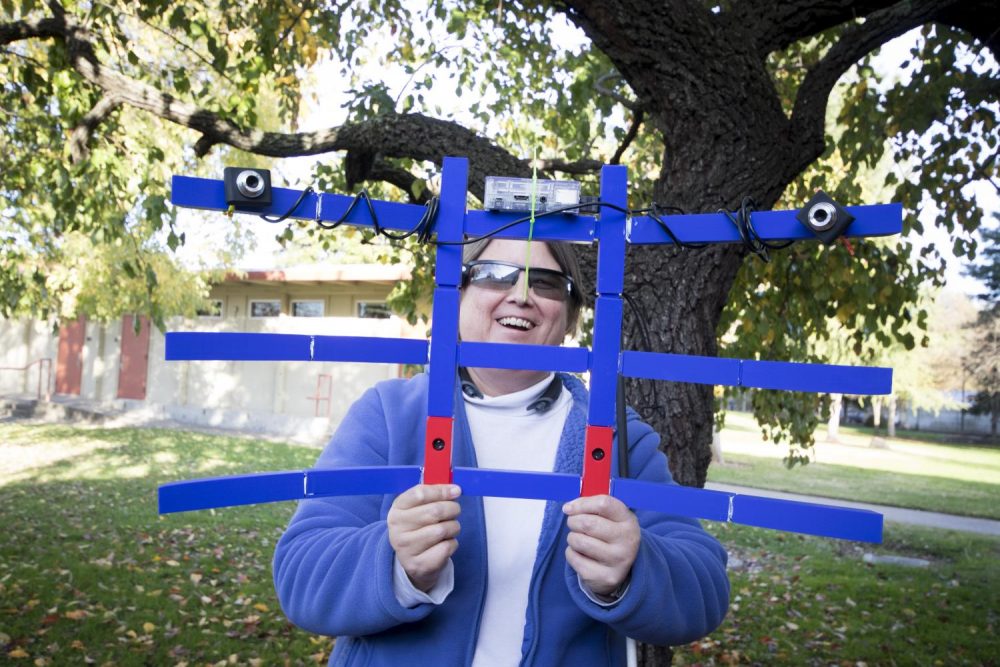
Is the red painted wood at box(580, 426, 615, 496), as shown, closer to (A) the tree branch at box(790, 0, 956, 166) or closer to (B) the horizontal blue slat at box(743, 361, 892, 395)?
(B) the horizontal blue slat at box(743, 361, 892, 395)

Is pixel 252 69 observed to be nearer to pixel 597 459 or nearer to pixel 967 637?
pixel 597 459

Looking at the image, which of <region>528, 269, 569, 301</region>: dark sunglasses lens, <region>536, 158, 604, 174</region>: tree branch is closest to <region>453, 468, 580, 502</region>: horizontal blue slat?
<region>528, 269, 569, 301</region>: dark sunglasses lens

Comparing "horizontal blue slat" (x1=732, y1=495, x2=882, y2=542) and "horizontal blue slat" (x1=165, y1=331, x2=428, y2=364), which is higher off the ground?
"horizontal blue slat" (x1=165, y1=331, x2=428, y2=364)

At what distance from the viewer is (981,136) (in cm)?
518

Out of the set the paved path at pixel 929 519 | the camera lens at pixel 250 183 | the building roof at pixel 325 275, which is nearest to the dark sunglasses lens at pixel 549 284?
the camera lens at pixel 250 183

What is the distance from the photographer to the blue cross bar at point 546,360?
140cm

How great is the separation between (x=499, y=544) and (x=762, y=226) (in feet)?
2.77

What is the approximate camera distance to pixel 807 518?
1423 mm

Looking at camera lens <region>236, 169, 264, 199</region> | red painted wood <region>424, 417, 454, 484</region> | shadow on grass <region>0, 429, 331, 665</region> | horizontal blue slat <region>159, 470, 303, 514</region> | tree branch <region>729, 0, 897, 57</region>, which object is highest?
tree branch <region>729, 0, 897, 57</region>

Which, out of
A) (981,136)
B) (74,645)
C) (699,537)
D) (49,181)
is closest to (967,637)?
(981,136)

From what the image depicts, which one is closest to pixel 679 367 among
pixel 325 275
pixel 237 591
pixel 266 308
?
pixel 237 591

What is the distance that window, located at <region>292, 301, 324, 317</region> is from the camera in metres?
18.1

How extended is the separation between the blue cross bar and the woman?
8cm

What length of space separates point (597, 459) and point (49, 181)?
5519 millimetres
